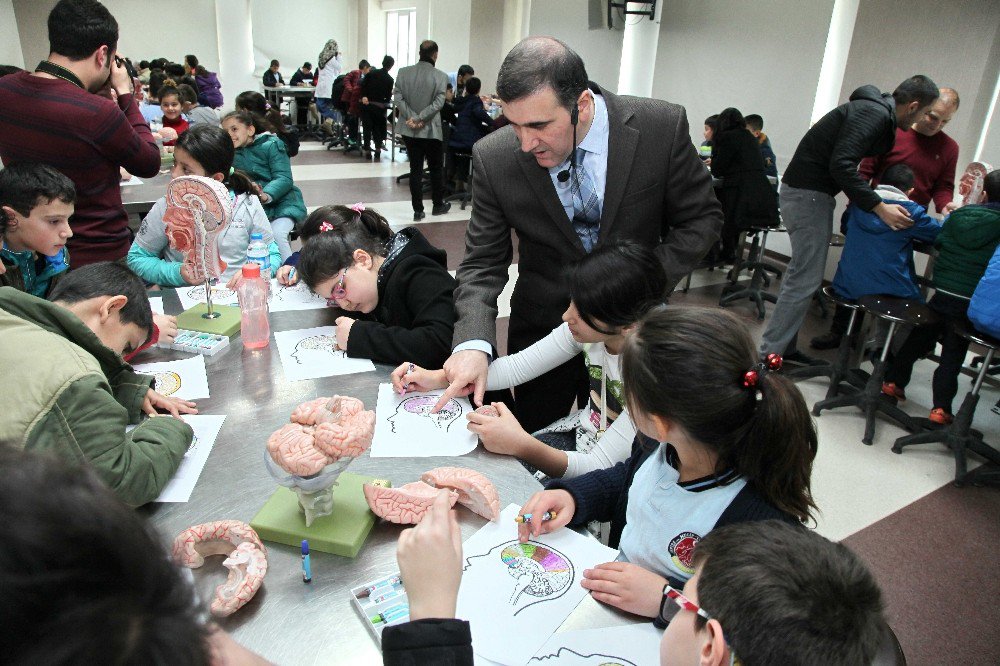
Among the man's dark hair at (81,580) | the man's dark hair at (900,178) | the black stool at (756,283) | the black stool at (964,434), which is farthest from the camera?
the black stool at (756,283)

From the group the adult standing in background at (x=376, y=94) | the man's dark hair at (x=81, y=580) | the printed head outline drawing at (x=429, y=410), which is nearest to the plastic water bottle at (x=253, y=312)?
the printed head outline drawing at (x=429, y=410)

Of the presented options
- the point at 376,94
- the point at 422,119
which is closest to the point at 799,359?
the point at 422,119

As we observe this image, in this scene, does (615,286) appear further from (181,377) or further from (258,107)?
(258,107)

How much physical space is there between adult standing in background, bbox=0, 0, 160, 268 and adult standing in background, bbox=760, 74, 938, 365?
319 centimetres

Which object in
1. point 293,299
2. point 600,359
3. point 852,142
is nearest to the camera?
point 600,359

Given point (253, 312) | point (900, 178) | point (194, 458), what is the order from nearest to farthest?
point (194, 458), point (253, 312), point (900, 178)

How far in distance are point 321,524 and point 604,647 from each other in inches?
19.6

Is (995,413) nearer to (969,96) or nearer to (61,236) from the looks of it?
(969,96)

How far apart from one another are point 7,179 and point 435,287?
51.1 inches

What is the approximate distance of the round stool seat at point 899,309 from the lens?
9.87 feet

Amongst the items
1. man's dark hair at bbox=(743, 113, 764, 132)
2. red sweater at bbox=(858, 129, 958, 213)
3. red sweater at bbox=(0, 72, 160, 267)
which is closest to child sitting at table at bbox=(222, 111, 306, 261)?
red sweater at bbox=(0, 72, 160, 267)

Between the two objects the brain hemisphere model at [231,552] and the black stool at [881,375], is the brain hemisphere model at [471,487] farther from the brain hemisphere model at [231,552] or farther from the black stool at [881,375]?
the black stool at [881,375]

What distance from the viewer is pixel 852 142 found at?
329 centimetres

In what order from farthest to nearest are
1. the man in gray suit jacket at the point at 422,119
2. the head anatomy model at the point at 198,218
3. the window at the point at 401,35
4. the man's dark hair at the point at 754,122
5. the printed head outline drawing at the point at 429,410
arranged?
the window at the point at 401,35 → the man in gray suit jacket at the point at 422,119 → the man's dark hair at the point at 754,122 → the head anatomy model at the point at 198,218 → the printed head outline drawing at the point at 429,410
